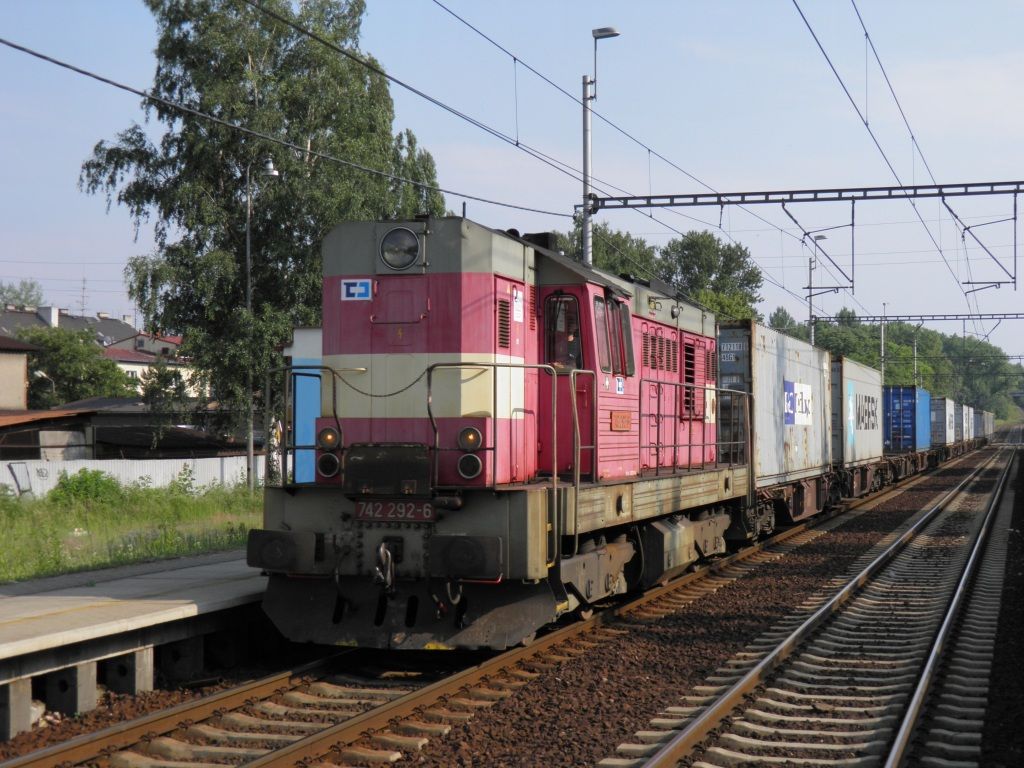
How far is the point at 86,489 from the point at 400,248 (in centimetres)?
1934

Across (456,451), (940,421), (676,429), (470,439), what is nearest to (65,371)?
(940,421)

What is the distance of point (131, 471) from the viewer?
27562mm

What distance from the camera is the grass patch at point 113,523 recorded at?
44.3ft

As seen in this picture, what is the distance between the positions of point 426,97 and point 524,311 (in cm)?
426

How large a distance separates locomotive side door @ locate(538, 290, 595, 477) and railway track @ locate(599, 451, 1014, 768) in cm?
233

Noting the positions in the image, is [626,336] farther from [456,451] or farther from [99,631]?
[99,631]

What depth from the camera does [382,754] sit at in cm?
620

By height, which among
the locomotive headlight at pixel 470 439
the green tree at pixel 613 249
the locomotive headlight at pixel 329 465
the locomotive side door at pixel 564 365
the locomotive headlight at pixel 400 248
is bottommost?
the locomotive headlight at pixel 329 465

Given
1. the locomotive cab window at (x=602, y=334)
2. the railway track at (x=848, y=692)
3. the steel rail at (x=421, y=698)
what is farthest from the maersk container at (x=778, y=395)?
the locomotive cab window at (x=602, y=334)

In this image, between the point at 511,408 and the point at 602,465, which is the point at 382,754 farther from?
the point at 602,465

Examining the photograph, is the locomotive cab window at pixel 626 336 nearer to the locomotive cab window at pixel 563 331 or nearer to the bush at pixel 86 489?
the locomotive cab window at pixel 563 331

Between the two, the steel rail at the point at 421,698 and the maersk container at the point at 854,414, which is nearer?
the steel rail at the point at 421,698

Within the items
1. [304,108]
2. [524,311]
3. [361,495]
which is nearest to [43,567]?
[361,495]

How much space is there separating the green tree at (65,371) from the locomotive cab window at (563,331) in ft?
177
